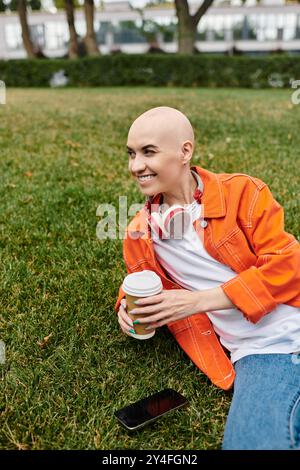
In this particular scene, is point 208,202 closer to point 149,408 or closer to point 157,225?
point 157,225

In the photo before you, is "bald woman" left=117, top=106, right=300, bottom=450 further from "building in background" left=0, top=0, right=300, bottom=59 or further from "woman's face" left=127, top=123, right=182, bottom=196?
"building in background" left=0, top=0, right=300, bottom=59

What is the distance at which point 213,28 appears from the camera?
157 feet

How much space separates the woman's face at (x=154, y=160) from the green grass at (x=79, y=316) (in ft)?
2.90


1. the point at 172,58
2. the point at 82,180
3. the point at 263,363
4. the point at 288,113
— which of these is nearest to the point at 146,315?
the point at 263,363

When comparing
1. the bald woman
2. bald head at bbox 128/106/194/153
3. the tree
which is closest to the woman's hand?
the bald woman

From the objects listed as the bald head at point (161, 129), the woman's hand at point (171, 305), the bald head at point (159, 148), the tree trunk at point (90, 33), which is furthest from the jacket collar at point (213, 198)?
the tree trunk at point (90, 33)

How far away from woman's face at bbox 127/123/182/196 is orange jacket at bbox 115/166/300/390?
0.19m

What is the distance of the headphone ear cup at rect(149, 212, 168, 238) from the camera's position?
2.23m

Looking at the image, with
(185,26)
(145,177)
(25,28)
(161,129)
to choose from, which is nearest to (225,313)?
(145,177)

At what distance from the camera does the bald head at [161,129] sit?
2014 mm

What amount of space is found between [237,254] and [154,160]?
0.54 metres

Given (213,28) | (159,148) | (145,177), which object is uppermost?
(159,148)
